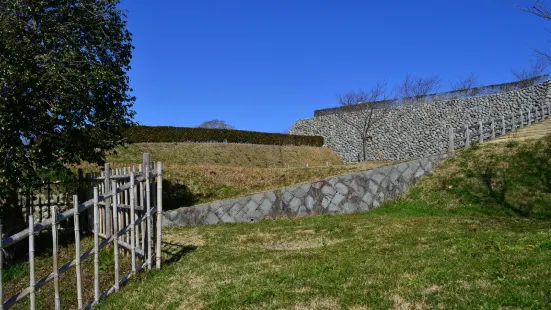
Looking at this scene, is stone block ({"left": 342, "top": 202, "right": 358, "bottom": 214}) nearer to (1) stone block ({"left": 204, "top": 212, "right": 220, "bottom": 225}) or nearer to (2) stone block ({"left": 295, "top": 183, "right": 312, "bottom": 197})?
(2) stone block ({"left": 295, "top": 183, "right": 312, "bottom": 197})

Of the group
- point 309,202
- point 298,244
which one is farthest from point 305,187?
point 298,244

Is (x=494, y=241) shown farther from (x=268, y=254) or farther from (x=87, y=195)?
(x=87, y=195)

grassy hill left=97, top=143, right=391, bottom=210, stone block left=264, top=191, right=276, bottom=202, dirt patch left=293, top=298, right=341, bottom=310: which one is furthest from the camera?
grassy hill left=97, top=143, right=391, bottom=210

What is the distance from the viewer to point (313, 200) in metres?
13.5

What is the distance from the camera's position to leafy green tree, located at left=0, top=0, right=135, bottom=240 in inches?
344

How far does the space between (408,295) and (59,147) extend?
8097mm

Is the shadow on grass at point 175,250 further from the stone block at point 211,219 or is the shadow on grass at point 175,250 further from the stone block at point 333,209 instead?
the stone block at point 333,209

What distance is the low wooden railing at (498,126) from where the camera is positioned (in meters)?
18.7

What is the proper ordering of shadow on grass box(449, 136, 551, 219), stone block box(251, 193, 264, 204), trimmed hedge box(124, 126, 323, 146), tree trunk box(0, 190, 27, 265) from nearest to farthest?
tree trunk box(0, 190, 27, 265), shadow on grass box(449, 136, 551, 219), stone block box(251, 193, 264, 204), trimmed hedge box(124, 126, 323, 146)

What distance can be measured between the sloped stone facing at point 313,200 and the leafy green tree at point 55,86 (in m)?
3.15

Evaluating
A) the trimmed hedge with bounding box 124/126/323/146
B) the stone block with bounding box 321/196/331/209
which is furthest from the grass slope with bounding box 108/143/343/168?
the stone block with bounding box 321/196/331/209

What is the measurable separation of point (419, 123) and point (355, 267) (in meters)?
29.1

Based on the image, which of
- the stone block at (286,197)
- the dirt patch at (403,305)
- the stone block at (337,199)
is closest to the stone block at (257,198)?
the stone block at (286,197)

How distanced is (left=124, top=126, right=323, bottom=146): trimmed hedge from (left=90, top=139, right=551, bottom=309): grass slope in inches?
586
